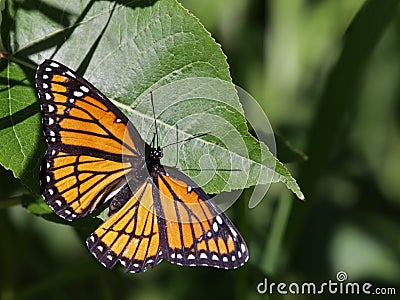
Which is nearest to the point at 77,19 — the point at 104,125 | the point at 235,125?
the point at 104,125

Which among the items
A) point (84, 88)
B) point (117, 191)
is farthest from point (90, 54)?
point (117, 191)

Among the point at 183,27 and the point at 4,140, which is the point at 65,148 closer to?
the point at 4,140

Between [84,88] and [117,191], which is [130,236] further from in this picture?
[84,88]

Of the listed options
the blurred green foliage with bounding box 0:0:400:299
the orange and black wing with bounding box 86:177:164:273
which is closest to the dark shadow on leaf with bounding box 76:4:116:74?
the orange and black wing with bounding box 86:177:164:273

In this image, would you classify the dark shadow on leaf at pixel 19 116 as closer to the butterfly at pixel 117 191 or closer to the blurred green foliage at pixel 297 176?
the butterfly at pixel 117 191

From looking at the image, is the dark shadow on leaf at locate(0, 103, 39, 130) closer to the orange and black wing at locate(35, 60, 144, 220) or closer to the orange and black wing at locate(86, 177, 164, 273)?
the orange and black wing at locate(35, 60, 144, 220)
